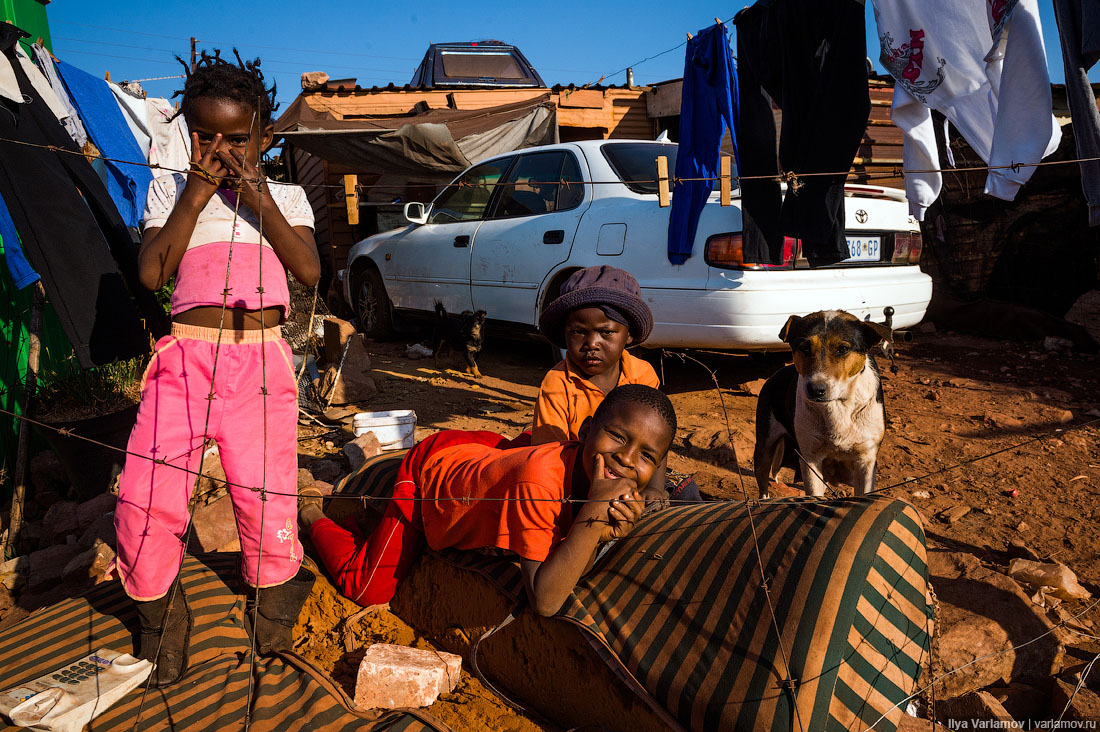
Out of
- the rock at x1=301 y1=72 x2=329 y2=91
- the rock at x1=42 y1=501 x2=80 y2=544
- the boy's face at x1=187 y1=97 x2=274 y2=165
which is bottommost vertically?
the rock at x1=42 y1=501 x2=80 y2=544

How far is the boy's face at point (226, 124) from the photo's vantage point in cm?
198

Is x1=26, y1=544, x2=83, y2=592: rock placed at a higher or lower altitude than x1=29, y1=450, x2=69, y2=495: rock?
lower

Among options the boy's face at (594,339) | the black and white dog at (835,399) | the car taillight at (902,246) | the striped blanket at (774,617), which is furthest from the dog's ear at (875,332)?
the car taillight at (902,246)

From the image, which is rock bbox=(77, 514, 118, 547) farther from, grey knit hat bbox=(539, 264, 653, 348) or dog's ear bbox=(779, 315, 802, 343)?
dog's ear bbox=(779, 315, 802, 343)

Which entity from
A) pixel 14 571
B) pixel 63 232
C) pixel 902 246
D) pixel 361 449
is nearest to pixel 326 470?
pixel 361 449

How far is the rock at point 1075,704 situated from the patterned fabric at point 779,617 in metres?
0.50

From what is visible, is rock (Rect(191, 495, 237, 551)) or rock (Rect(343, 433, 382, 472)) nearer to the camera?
rock (Rect(191, 495, 237, 551))

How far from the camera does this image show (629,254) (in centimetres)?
504

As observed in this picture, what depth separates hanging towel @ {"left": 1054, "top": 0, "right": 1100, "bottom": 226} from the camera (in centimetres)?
253

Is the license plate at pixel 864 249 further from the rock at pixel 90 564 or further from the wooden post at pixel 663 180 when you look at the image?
the rock at pixel 90 564

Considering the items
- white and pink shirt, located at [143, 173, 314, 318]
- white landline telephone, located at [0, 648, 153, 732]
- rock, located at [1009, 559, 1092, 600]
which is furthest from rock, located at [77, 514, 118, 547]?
rock, located at [1009, 559, 1092, 600]

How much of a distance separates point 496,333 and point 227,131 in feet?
14.8

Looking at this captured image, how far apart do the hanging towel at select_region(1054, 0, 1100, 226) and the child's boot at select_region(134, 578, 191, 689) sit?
3707 millimetres

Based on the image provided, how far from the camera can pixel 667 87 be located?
1077 centimetres
